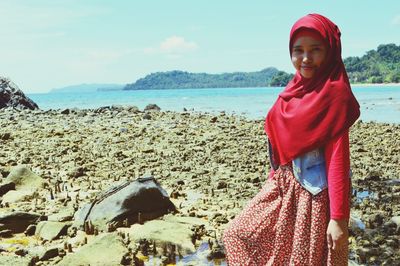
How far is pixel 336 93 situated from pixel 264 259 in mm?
1204

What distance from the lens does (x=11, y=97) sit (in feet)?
104

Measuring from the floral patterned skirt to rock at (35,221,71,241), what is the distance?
3.63 metres

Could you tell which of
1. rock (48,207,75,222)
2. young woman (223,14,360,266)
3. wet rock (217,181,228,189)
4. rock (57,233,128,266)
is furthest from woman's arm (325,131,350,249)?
wet rock (217,181,228,189)

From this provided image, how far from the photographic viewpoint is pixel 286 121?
297cm

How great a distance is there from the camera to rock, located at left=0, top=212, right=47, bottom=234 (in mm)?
6471

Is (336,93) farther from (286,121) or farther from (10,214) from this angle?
(10,214)

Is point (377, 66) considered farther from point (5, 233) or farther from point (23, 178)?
point (5, 233)

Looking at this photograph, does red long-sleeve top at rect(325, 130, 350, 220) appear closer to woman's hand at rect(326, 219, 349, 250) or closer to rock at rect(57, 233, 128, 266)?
woman's hand at rect(326, 219, 349, 250)

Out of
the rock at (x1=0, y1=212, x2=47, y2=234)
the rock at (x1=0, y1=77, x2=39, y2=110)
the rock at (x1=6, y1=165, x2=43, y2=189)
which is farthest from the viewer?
the rock at (x1=0, y1=77, x2=39, y2=110)

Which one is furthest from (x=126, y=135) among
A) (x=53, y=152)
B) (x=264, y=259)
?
(x=264, y=259)

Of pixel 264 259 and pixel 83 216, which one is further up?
pixel 264 259

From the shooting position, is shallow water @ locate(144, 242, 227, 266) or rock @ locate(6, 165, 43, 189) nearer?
shallow water @ locate(144, 242, 227, 266)

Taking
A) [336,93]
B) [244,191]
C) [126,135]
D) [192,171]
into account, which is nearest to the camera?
[336,93]

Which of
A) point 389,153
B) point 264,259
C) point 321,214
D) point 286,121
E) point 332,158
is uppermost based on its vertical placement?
point 286,121
